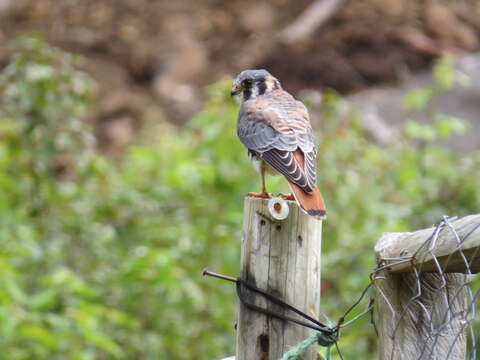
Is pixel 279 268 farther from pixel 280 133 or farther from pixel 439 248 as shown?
pixel 280 133

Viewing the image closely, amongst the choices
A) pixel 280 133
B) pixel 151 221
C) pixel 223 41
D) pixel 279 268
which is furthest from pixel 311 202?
pixel 223 41

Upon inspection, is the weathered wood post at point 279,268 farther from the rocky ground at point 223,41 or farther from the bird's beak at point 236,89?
the rocky ground at point 223,41

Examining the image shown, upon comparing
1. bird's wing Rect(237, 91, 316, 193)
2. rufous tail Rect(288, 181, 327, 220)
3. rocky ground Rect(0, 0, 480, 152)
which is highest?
rocky ground Rect(0, 0, 480, 152)

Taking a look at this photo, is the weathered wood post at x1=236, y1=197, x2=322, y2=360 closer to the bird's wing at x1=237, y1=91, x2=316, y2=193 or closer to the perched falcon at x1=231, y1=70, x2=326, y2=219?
the perched falcon at x1=231, y1=70, x2=326, y2=219

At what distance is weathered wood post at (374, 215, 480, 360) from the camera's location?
76.2 inches

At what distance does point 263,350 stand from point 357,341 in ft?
8.12

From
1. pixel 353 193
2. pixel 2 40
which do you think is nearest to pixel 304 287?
pixel 353 193

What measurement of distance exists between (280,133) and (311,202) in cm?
93

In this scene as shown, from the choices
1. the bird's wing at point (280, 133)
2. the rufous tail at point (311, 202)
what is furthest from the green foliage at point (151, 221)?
the rufous tail at point (311, 202)

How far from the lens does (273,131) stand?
3.34 m

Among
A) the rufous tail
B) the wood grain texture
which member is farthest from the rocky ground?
the wood grain texture

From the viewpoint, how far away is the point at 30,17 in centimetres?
1019

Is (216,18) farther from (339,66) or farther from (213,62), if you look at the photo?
(339,66)

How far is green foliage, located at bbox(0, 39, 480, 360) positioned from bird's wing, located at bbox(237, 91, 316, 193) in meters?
0.99
